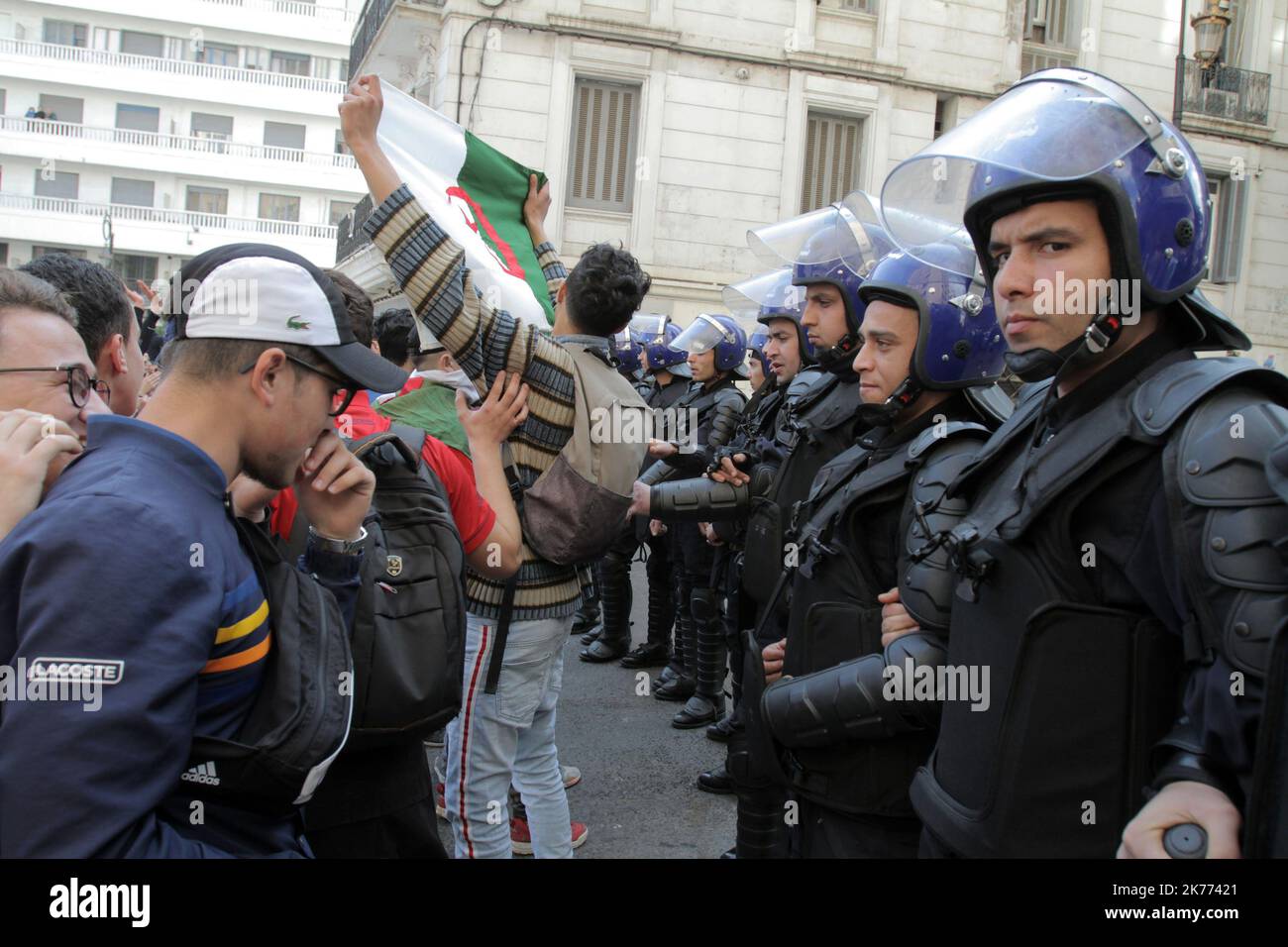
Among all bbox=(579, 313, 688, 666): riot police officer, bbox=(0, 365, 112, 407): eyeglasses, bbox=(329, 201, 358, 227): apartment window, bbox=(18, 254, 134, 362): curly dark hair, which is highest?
bbox=(329, 201, 358, 227): apartment window

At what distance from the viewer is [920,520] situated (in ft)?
8.03

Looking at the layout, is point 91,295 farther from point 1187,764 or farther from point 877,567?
point 1187,764

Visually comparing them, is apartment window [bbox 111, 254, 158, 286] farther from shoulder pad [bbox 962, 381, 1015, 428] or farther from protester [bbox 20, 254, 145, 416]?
shoulder pad [bbox 962, 381, 1015, 428]

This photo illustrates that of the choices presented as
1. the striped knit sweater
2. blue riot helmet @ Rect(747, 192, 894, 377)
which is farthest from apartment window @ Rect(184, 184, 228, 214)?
the striped knit sweater

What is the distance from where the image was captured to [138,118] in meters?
43.0

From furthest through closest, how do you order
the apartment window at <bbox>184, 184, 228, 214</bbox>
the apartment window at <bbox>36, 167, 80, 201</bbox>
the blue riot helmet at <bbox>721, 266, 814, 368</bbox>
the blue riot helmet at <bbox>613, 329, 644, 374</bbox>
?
1. the apartment window at <bbox>184, 184, 228, 214</bbox>
2. the apartment window at <bbox>36, 167, 80, 201</bbox>
3. the blue riot helmet at <bbox>613, 329, 644, 374</bbox>
4. the blue riot helmet at <bbox>721, 266, 814, 368</bbox>

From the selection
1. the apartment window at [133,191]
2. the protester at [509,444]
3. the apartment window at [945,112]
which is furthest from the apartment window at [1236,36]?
the apartment window at [133,191]

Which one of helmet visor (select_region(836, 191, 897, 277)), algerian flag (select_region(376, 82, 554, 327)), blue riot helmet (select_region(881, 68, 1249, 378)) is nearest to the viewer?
blue riot helmet (select_region(881, 68, 1249, 378))

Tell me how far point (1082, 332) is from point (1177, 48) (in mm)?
19951

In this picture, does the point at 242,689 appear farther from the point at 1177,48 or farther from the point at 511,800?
the point at 1177,48

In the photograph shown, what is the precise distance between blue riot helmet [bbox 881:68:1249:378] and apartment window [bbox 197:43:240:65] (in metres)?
50.9

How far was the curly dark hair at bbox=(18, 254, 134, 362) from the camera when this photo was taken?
108 inches

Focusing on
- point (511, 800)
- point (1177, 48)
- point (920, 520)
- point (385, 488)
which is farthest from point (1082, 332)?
point (1177, 48)

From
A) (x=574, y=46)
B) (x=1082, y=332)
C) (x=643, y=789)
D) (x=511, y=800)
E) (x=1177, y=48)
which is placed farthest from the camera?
(x=1177, y=48)
